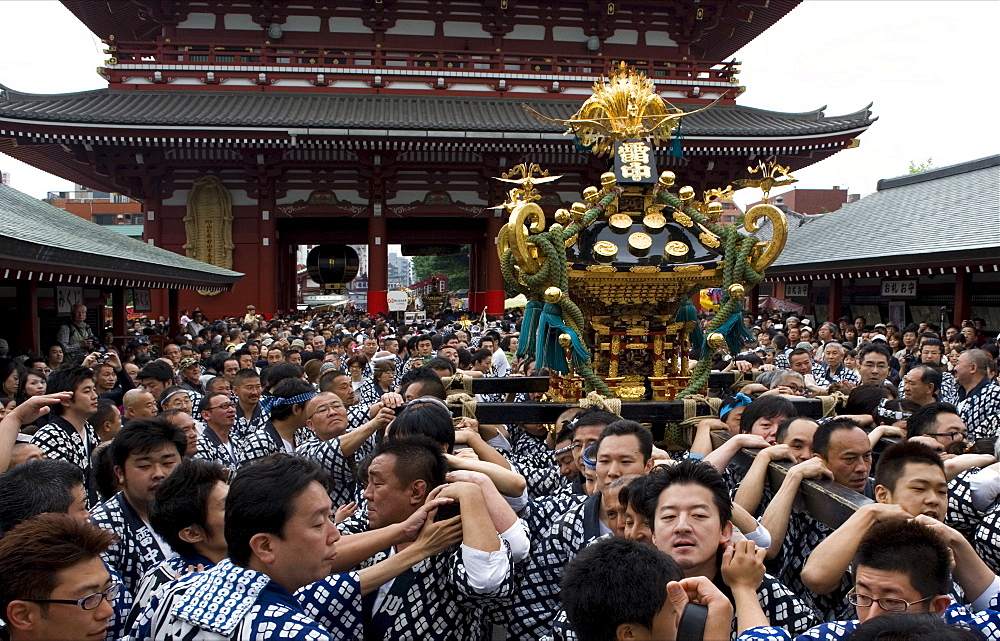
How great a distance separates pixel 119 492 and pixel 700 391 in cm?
419

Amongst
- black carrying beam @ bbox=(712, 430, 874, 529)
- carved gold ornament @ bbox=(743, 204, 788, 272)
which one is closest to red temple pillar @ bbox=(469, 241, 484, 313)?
carved gold ornament @ bbox=(743, 204, 788, 272)

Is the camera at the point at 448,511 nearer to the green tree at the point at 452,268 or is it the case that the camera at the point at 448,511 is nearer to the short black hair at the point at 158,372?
the short black hair at the point at 158,372

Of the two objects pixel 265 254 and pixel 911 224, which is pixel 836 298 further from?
pixel 265 254

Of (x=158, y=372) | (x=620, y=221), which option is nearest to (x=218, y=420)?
(x=158, y=372)

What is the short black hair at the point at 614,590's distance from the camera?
196 cm

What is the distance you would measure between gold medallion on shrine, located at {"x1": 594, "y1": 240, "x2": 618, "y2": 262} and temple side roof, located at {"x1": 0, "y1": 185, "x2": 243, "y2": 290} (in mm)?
5909

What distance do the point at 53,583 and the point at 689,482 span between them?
6.89 ft

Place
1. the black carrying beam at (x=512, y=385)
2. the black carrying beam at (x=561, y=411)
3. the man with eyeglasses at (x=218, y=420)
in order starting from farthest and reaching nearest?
the black carrying beam at (x=512, y=385)
the man with eyeglasses at (x=218, y=420)
the black carrying beam at (x=561, y=411)

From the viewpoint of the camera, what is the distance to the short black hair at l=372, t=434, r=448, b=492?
2848 millimetres

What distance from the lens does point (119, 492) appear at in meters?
3.53

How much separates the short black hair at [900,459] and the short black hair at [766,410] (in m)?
1.36

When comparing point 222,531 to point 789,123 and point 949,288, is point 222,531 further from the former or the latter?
point 789,123

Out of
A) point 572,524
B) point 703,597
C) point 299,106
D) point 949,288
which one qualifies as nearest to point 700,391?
point 572,524

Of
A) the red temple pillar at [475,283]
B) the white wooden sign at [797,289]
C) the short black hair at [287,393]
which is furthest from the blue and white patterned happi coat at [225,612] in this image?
the red temple pillar at [475,283]
